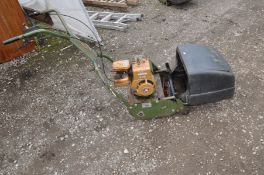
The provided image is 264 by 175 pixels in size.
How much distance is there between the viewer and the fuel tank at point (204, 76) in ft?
12.4

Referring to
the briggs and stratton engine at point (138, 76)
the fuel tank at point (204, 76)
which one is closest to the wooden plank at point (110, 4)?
the fuel tank at point (204, 76)

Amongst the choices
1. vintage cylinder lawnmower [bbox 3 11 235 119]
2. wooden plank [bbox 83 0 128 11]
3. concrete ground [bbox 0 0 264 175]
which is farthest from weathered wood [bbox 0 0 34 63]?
vintage cylinder lawnmower [bbox 3 11 235 119]

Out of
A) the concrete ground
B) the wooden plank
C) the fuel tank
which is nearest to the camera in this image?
the fuel tank

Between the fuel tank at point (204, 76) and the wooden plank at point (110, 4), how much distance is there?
3439mm

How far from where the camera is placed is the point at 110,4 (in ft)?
24.2

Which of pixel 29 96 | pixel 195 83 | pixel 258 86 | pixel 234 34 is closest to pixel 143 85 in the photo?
pixel 195 83

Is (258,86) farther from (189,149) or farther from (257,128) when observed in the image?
(189,149)

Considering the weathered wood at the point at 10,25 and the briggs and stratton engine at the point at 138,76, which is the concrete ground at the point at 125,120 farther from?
the briggs and stratton engine at the point at 138,76

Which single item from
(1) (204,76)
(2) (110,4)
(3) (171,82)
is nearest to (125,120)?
(3) (171,82)

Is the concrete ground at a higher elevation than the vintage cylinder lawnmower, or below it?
below

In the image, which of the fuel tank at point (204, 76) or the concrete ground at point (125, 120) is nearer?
the fuel tank at point (204, 76)

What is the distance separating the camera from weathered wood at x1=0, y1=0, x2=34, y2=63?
19.2 ft

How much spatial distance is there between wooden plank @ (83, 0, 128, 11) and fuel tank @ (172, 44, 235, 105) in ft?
11.3

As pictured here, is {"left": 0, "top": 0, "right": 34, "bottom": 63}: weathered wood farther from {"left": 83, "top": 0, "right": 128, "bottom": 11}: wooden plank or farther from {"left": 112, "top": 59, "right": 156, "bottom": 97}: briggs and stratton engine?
{"left": 112, "top": 59, "right": 156, "bottom": 97}: briggs and stratton engine
